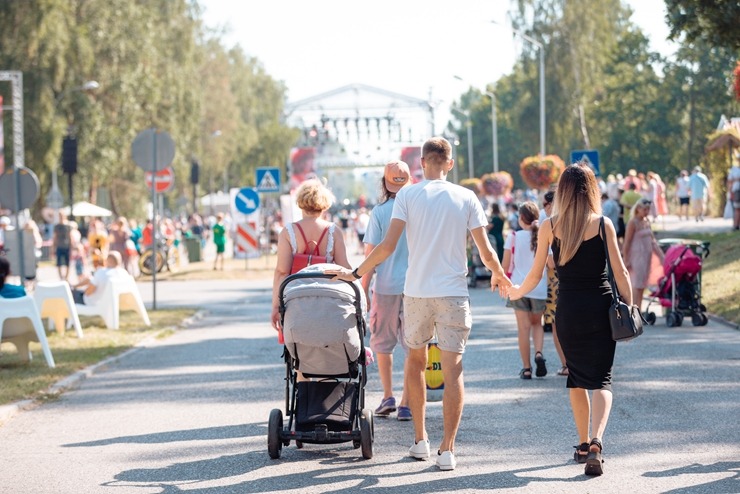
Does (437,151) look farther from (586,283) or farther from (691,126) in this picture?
(691,126)

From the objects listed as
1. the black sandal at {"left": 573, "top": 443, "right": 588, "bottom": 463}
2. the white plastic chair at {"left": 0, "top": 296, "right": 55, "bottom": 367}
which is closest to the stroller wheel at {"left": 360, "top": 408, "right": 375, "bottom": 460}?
the black sandal at {"left": 573, "top": 443, "right": 588, "bottom": 463}

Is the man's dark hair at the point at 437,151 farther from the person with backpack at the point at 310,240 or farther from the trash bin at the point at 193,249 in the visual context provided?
the trash bin at the point at 193,249

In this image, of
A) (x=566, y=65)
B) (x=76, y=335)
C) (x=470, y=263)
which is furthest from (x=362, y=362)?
(x=566, y=65)

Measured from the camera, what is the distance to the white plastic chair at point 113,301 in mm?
17969

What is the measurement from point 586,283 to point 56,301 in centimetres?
1026

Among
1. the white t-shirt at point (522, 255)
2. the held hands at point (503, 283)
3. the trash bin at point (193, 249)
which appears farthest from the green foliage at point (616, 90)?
the held hands at point (503, 283)

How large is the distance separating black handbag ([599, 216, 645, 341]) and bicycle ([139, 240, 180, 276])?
27908 mm

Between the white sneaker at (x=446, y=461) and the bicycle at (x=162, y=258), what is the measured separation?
90.3 ft

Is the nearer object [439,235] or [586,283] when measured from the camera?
[586,283]

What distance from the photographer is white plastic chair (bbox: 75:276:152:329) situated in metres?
18.0

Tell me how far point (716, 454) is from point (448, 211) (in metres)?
2.18

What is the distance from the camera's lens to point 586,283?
Result: 295 inches

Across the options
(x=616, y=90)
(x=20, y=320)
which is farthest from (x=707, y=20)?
(x=616, y=90)

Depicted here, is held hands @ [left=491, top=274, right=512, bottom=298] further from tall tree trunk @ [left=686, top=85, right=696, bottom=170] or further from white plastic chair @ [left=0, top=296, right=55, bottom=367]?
tall tree trunk @ [left=686, top=85, right=696, bottom=170]
